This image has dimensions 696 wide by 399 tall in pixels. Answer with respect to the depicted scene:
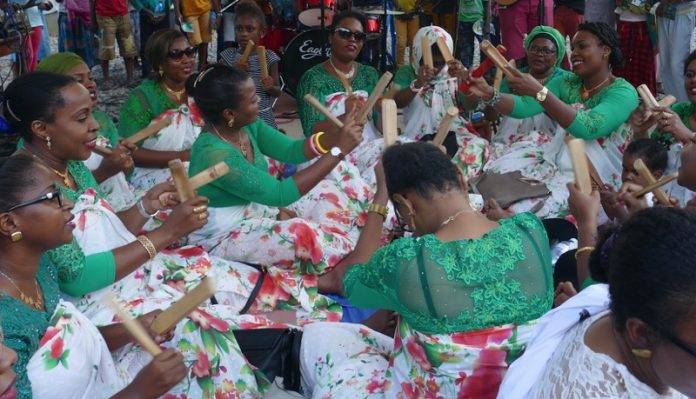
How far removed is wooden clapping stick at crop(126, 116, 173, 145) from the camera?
3.75 meters

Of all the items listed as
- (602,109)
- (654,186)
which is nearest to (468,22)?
(602,109)

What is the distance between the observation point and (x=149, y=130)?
379 centimetres

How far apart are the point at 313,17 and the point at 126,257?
5325 mm

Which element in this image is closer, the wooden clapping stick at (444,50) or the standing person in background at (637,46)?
the wooden clapping stick at (444,50)

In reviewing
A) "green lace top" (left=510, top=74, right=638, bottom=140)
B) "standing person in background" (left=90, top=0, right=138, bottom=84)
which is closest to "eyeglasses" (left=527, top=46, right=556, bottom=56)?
"green lace top" (left=510, top=74, right=638, bottom=140)

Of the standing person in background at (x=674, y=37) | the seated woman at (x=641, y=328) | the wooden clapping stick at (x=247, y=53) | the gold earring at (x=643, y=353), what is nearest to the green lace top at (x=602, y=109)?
the standing person in background at (x=674, y=37)

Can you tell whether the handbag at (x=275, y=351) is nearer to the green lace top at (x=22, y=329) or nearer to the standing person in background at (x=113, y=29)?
the green lace top at (x=22, y=329)

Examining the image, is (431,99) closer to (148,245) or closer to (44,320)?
(148,245)

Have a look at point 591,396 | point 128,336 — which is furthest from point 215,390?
point 591,396

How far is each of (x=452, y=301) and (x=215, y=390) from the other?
950 millimetres

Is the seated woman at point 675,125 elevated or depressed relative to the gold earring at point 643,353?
depressed

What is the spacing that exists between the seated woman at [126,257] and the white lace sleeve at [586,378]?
1.22 metres

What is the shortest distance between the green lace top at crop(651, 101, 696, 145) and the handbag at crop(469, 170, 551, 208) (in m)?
0.59

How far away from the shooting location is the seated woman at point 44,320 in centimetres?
193
